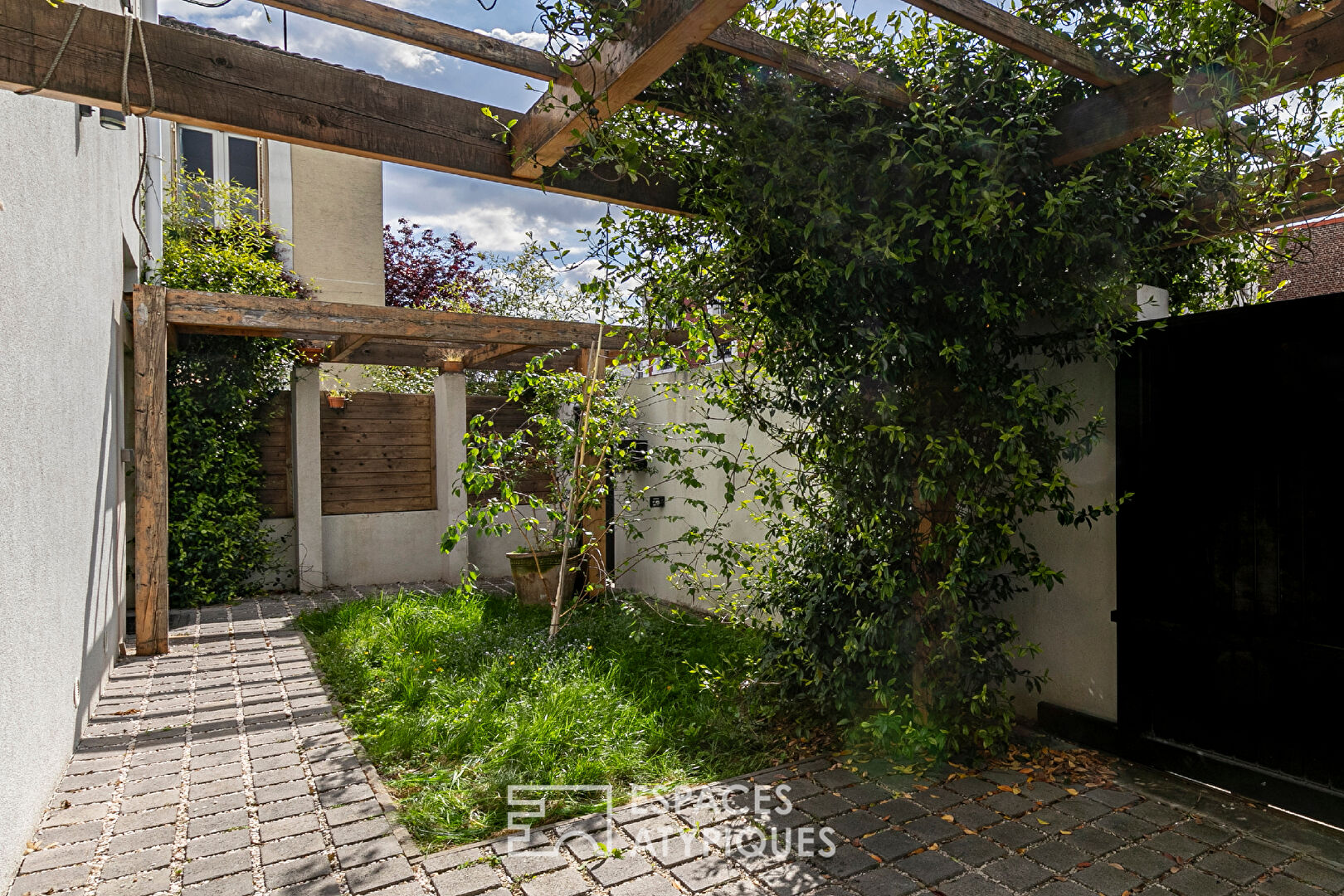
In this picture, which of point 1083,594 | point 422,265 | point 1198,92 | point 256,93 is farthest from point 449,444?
point 1198,92

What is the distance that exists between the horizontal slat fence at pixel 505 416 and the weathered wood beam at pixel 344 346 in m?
1.33

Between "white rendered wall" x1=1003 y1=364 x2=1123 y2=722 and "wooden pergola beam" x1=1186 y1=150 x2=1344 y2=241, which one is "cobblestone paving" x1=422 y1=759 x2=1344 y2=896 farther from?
"wooden pergola beam" x1=1186 y1=150 x2=1344 y2=241

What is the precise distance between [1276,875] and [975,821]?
2.89ft

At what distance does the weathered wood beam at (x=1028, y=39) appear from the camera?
223 centimetres

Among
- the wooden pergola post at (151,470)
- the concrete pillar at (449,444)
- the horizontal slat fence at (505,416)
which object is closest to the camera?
the wooden pergola post at (151,470)

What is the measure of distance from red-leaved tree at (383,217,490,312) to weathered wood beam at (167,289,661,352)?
5.55 m

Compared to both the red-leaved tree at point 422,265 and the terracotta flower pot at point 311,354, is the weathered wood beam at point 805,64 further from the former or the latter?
the red-leaved tree at point 422,265

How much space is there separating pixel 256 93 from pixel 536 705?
2728mm

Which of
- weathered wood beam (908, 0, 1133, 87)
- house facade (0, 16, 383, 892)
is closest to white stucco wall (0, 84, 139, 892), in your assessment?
house facade (0, 16, 383, 892)

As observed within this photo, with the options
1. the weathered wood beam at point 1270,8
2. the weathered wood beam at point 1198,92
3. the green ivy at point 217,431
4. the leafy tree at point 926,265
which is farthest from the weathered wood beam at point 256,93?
the green ivy at point 217,431

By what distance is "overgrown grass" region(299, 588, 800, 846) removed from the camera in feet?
10.1

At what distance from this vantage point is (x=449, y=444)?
7914 mm

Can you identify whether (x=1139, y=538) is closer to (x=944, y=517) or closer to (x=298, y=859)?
(x=944, y=517)

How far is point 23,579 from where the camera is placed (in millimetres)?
2725
